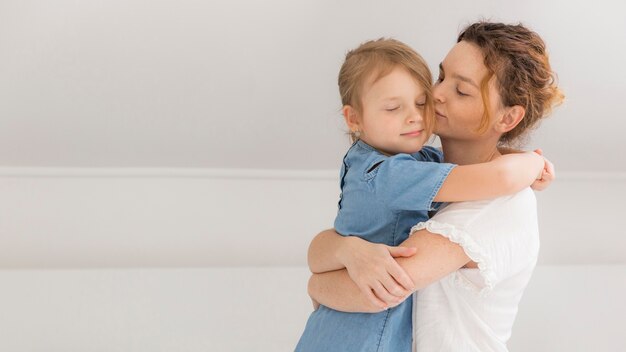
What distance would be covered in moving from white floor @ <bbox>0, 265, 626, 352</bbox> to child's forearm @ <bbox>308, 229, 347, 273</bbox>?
4.42 feet

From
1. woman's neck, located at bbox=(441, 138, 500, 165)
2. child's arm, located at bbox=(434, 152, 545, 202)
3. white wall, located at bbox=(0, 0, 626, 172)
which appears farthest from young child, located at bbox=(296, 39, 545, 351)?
white wall, located at bbox=(0, 0, 626, 172)

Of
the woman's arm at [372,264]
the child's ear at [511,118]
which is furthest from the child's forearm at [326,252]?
the child's ear at [511,118]

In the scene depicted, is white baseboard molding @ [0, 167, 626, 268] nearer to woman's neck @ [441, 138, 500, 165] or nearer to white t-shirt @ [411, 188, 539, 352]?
woman's neck @ [441, 138, 500, 165]

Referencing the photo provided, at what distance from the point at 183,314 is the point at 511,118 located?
1733mm

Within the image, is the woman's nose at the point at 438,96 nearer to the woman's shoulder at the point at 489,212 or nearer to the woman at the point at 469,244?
the woman at the point at 469,244

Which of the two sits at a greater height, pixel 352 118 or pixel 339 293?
pixel 352 118

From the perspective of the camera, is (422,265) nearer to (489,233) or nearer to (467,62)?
(489,233)

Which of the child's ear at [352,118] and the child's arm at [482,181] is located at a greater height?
the child's ear at [352,118]

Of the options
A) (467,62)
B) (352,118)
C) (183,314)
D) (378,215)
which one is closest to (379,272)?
(378,215)

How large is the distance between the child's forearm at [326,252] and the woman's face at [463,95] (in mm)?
333

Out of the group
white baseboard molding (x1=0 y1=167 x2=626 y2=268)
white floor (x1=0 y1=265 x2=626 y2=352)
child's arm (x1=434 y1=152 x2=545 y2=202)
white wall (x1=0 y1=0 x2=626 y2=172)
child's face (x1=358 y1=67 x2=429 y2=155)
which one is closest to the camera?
child's arm (x1=434 y1=152 x2=545 y2=202)

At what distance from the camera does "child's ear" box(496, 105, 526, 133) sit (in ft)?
6.40

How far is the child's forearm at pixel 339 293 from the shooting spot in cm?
186

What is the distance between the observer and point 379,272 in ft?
5.84
